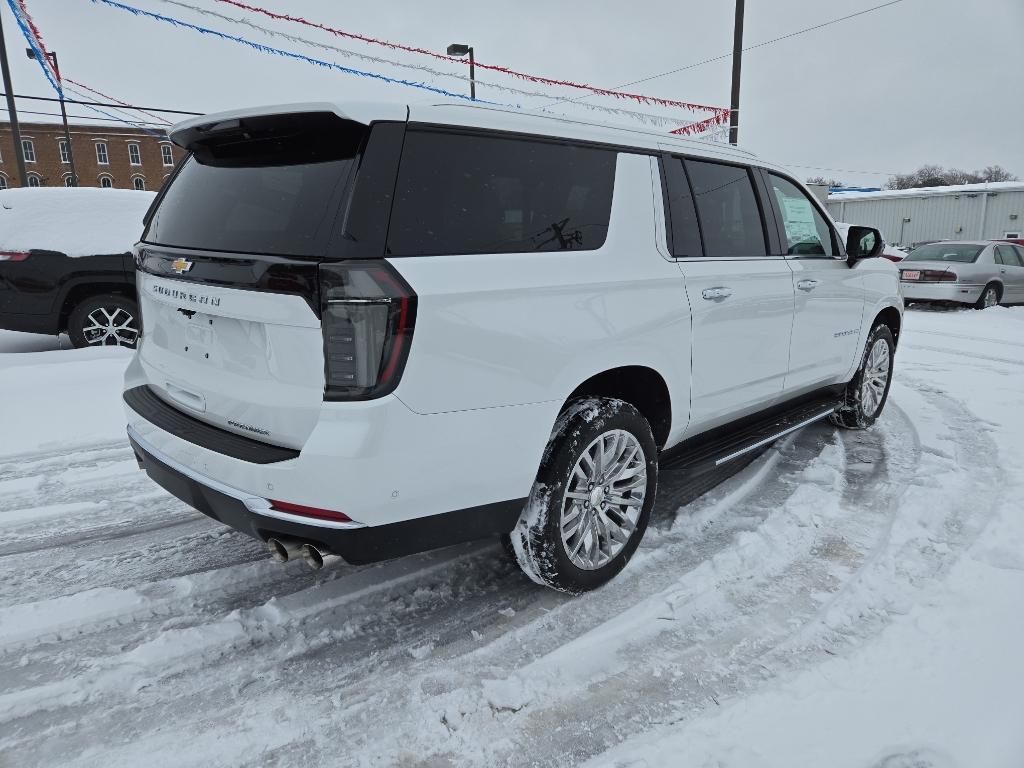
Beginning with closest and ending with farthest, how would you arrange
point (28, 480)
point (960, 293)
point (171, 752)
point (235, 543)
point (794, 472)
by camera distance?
point (171, 752) < point (235, 543) < point (28, 480) < point (794, 472) < point (960, 293)

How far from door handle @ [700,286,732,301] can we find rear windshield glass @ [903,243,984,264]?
13228 millimetres

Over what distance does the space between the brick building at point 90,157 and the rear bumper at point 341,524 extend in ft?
191

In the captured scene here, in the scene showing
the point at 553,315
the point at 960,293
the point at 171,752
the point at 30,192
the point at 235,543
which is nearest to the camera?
the point at 171,752

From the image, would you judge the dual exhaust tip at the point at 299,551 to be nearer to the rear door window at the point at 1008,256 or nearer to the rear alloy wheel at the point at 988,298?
the rear alloy wheel at the point at 988,298

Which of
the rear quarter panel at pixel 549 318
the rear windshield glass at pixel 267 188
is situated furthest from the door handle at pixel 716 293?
the rear windshield glass at pixel 267 188

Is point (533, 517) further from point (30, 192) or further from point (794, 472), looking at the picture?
point (30, 192)

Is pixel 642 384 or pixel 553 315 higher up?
pixel 553 315

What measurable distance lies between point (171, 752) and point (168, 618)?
759mm

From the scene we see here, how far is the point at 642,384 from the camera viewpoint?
119 inches

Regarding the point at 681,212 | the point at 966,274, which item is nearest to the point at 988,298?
the point at 966,274

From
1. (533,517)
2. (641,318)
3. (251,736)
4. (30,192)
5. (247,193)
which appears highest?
(30,192)

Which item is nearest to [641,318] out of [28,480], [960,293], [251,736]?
[251,736]

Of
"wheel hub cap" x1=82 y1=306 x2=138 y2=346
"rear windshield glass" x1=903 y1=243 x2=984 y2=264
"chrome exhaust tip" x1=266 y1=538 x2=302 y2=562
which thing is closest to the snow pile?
"wheel hub cap" x1=82 y1=306 x2=138 y2=346

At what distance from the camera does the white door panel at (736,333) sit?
313cm
